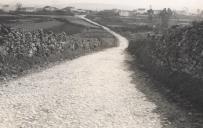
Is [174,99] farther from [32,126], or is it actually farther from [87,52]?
[87,52]

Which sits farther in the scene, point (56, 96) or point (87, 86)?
point (87, 86)

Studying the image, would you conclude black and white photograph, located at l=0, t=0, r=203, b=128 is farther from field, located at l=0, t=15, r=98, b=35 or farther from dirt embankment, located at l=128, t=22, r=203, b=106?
field, located at l=0, t=15, r=98, b=35

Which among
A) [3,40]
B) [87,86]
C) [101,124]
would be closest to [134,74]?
[87,86]

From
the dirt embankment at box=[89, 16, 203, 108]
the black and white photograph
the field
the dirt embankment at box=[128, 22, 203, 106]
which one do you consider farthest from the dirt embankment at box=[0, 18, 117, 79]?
the field

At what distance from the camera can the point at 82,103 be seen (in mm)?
23047

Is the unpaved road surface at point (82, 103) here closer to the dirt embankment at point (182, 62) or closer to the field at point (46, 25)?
the dirt embankment at point (182, 62)

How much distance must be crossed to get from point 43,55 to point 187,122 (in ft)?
74.2

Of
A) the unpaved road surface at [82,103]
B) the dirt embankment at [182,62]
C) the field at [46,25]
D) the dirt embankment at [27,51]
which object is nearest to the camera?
the unpaved road surface at [82,103]

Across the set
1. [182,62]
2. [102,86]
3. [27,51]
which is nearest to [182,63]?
[182,62]

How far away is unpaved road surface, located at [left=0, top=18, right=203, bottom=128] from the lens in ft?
63.8

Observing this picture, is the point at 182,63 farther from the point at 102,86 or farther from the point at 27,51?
the point at 27,51

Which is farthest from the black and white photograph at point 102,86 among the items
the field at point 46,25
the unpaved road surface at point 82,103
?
the field at point 46,25

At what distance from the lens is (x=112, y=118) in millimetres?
20219

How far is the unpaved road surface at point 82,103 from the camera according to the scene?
1944 centimetres
